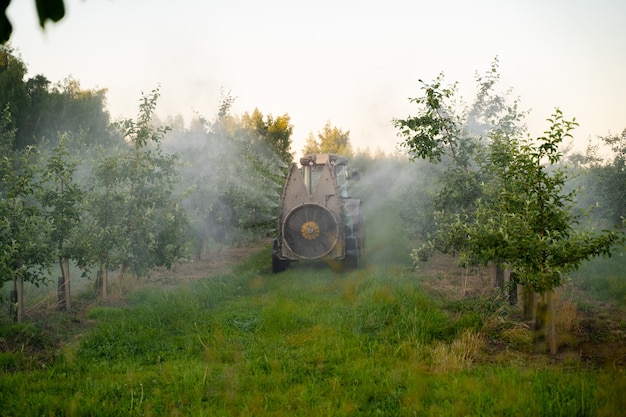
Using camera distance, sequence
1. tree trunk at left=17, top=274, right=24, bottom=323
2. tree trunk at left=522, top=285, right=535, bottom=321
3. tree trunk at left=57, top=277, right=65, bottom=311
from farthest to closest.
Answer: tree trunk at left=57, top=277, right=65, bottom=311, tree trunk at left=17, top=274, right=24, bottom=323, tree trunk at left=522, top=285, right=535, bottom=321

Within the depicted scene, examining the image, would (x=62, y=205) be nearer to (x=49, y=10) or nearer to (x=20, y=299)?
(x=20, y=299)

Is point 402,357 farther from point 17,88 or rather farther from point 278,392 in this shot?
point 17,88

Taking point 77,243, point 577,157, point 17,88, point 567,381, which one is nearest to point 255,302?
point 77,243

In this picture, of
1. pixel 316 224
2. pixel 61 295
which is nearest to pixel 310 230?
pixel 316 224

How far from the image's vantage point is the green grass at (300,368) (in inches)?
198

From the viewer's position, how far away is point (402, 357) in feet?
21.5

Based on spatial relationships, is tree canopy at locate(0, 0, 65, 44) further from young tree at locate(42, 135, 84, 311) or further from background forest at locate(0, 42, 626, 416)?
young tree at locate(42, 135, 84, 311)

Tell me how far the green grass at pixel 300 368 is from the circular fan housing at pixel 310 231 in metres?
3.52

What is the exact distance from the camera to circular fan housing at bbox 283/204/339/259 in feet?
43.8

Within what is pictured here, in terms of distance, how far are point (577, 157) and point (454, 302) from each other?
1372 cm

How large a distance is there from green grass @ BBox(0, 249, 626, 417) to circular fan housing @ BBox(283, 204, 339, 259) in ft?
11.5

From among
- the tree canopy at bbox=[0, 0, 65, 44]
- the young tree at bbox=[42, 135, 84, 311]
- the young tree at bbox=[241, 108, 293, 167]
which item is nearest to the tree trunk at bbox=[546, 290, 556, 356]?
the tree canopy at bbox=[0, 0, 65, 44]

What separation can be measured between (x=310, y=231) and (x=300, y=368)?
7308mm

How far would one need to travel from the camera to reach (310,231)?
44.0 ft
